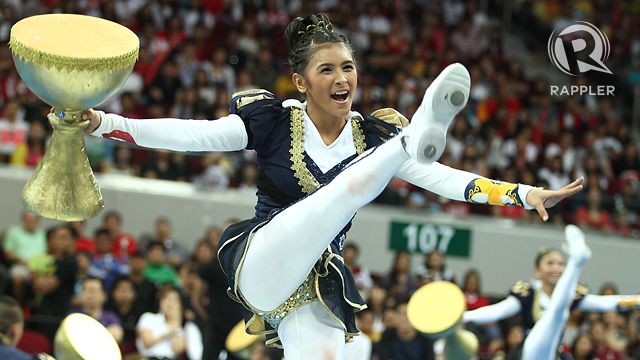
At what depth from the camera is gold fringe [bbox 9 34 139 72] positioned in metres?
3.86

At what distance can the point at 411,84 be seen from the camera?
466 inches

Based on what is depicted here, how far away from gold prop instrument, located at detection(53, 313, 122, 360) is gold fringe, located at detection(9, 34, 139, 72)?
54.9 inches

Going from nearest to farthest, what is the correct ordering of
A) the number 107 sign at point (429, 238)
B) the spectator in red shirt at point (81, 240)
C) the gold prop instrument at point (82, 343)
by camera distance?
1. the gold prop instrument at point (82, 343)
2. the spectator in red shirt at point (81, 240)
3. the number 107 sign at point (429, 238)

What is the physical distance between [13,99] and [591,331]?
4.88m

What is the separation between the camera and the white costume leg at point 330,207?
3615 millimetres

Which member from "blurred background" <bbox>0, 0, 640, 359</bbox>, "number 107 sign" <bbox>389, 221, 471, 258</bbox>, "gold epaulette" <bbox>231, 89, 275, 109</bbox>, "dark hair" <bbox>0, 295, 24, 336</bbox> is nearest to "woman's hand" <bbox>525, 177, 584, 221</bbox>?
"gold epaulette" <bbox>231, 89, 275, 109</bbox>

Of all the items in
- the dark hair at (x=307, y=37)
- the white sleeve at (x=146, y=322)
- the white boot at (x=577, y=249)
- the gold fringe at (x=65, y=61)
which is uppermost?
the dark hair at (x=307, y=37)

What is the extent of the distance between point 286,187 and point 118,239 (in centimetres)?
497

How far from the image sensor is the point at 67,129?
398 cm

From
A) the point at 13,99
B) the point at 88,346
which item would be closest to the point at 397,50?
the point at 13,99

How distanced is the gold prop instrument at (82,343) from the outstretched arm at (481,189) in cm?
151

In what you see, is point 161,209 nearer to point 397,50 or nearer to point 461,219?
point 461,219

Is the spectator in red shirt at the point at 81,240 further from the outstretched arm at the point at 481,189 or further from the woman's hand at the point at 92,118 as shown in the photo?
the outstretched arm at the point at 481,189

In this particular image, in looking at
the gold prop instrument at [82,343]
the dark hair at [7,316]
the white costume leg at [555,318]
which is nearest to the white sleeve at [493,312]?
the white costume leg at [555,318]
